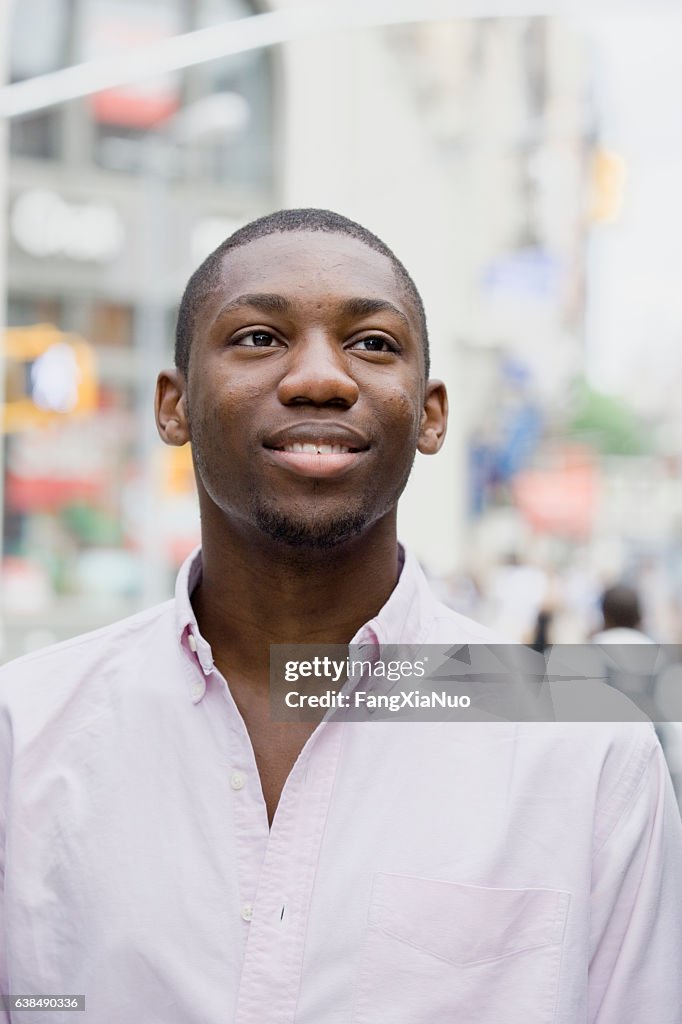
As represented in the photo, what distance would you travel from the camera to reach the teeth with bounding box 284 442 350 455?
1749 mm

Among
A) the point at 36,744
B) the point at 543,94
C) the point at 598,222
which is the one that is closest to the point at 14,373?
the point at 598,222

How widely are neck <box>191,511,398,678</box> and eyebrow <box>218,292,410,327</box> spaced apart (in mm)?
303

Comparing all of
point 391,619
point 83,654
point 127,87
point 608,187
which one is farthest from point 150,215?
point 391,619

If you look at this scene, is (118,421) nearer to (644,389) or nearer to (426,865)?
(426,865)

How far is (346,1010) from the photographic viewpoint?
1681 millimetres

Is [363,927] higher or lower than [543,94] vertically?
lower

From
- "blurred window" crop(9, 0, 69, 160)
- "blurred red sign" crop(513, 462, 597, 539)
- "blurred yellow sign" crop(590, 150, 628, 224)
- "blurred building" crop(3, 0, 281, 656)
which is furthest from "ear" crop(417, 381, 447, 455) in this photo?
"blurred red sign" crop(513, 462, 597, 539)

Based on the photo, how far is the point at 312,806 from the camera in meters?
1.77

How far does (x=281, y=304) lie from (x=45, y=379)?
13.4 meters

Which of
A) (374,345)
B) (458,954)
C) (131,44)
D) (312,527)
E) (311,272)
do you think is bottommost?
(458,954)

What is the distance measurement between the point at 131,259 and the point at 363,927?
1738 centimetres

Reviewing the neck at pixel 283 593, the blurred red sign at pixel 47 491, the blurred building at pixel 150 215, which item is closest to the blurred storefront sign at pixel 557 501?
the blurred building at pixel 150 215

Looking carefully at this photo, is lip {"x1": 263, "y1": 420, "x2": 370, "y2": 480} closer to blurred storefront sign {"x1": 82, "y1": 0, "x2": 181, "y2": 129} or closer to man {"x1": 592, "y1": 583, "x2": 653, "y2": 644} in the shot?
man {"x1": 592, "y1": 583, "x2": 653, "y2": 644}

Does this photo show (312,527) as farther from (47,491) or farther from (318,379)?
(47,491)
